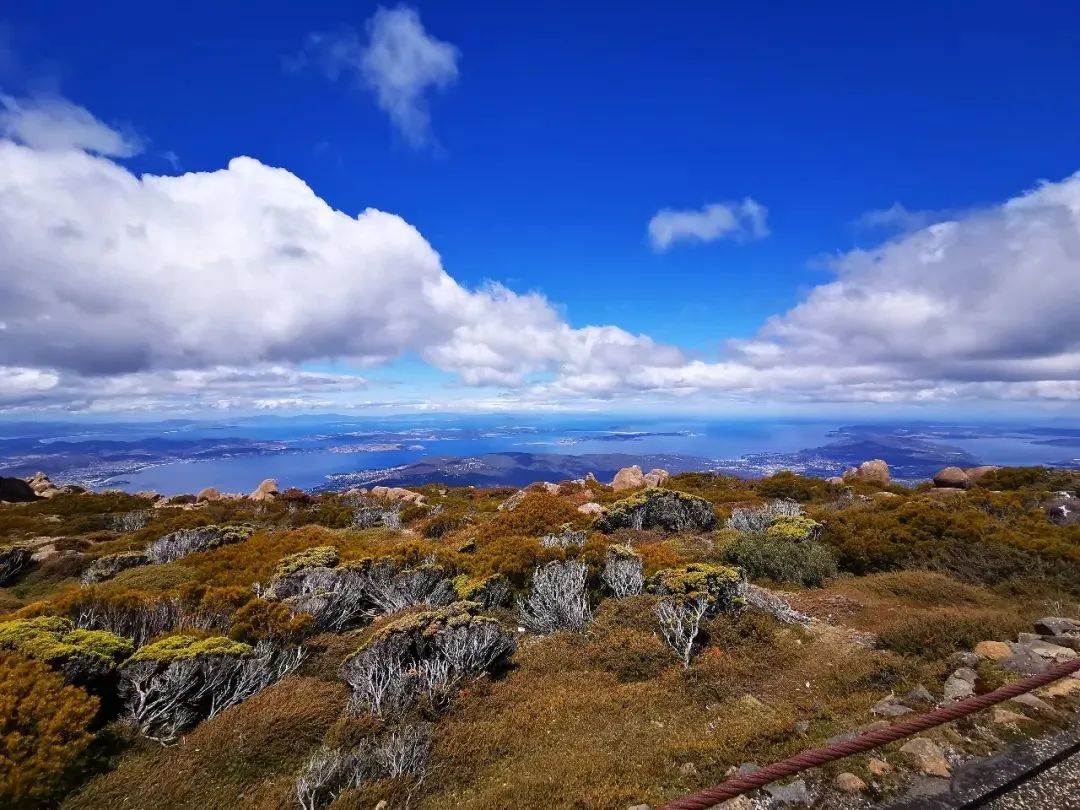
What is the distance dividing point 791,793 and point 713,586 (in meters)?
5.90

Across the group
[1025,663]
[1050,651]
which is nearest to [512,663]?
[1025,663]

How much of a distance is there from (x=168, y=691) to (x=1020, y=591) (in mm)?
16663

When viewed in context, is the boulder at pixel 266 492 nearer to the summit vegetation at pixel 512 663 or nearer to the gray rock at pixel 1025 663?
the summit vegetation at pixel 512 663

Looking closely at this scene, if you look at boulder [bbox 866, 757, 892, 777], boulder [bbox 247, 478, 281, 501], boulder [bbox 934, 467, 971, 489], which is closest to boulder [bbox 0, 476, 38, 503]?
boulder [bbox 247, 478, 281, 501]

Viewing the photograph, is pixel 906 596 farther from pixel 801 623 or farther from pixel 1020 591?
pixel 801 623

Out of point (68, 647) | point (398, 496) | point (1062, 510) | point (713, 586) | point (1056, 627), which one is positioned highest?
point (68, 647)

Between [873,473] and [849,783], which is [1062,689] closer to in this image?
[849,783]

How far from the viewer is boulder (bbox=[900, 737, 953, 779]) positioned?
4.55 meters

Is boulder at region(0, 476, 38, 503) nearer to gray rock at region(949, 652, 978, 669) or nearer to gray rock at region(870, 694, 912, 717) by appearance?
gray rock at region(870, 694, 912, 717)

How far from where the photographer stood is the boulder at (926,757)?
14.9 feet

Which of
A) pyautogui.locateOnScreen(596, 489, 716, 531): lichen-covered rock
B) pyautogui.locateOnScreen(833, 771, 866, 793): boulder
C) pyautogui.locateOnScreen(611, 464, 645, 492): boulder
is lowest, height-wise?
pyautogui.locateOnScreen(611, 464, 645, 492): boulder

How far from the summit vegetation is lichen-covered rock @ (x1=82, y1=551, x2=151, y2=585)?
10 cm

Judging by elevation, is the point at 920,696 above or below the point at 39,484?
above

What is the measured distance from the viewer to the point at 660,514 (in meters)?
19.5
